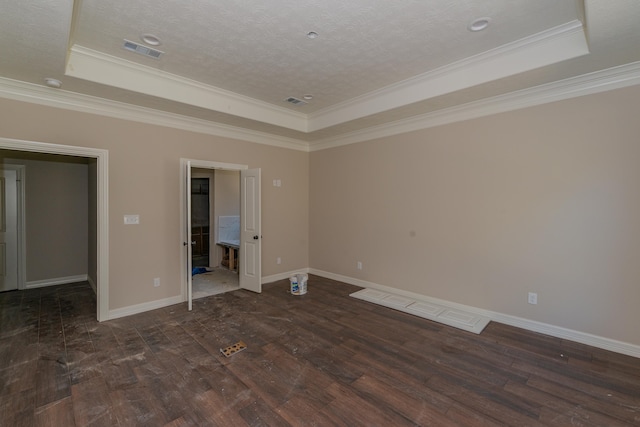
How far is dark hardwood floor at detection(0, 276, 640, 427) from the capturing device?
6.79ft

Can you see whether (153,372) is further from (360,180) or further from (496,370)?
(360,180)

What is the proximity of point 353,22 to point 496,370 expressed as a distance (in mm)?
3406

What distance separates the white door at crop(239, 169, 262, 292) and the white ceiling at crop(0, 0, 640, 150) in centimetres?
122

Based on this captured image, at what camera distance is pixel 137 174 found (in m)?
3.96

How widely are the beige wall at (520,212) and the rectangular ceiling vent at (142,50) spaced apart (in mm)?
3306

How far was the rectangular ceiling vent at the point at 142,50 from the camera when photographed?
2.87 meters

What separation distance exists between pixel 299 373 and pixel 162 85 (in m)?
3.65

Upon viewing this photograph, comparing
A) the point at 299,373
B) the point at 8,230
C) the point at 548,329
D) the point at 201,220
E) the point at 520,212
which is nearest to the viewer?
the point at 299,373

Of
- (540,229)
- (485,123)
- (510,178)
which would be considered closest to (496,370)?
(540,229)

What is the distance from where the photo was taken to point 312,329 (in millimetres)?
3451

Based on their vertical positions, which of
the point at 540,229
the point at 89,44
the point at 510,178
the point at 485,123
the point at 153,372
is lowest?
the point at 153,372

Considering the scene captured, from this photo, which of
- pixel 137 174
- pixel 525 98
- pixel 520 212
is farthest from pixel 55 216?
pixel 525 98

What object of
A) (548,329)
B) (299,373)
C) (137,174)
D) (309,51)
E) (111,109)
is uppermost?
(309,51)

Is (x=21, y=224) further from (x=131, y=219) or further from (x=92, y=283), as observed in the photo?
(x=131, y=219)
